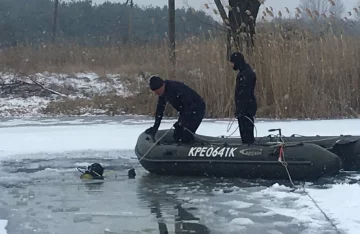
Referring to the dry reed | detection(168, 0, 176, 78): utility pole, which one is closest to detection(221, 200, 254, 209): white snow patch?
the dry reed

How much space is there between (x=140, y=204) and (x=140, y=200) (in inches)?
10.0

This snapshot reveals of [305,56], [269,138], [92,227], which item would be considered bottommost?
[92,227]

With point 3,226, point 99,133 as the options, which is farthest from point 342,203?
point 99,133

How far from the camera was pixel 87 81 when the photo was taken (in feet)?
89.5

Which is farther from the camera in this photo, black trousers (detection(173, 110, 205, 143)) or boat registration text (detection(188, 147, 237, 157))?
black trousers (detection(173, 110, 205, 143))

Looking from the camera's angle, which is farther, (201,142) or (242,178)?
(201,142)

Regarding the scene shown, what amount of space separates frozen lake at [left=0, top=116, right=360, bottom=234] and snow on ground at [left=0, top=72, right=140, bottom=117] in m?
11.5

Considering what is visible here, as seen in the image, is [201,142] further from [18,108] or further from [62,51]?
[62,51]

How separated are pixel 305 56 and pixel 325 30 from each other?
3.03 ft

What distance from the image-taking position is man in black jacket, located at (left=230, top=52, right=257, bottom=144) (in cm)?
988

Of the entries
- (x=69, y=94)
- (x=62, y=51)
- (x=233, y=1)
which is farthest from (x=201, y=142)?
(x=62, y=51)

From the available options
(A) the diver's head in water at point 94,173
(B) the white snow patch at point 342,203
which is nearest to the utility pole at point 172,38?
(A) the diver's head in water at point 94,173

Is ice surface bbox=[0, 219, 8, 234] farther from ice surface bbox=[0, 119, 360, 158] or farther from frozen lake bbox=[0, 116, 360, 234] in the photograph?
ice surface bbox=[0, 119, 360, 158]

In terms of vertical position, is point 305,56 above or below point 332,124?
above
